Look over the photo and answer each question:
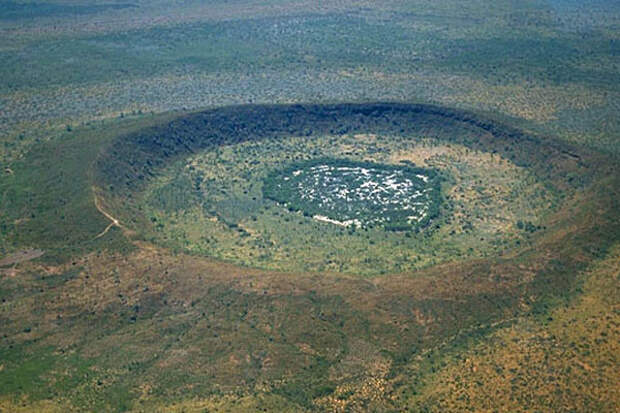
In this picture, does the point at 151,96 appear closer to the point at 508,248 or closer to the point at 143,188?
the point at 143,188

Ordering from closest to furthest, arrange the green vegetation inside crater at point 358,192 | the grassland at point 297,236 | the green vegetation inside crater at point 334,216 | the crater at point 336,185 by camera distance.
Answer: the grassland at point 297,236, the green vegetation inside crater at point 334,216, the crater at point 336,185, the green vegetation inside crater at point 358,192

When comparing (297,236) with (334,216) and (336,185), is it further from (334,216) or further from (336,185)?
(336,185)

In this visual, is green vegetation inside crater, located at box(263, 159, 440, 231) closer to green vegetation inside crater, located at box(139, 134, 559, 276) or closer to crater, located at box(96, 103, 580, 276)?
crater, located at box(96, 103, 580, 276)

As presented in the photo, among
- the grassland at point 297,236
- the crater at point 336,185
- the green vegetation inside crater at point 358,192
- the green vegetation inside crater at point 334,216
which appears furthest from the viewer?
the green vegetation inside crater at point 358,192

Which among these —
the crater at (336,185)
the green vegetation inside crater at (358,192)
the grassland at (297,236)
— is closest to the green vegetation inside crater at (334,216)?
the crater at (336,185)

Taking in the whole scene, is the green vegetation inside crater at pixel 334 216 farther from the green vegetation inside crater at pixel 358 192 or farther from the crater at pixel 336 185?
the green vegetation inside crater at pixel 358 192

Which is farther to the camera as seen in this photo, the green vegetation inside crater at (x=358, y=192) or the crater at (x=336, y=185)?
the green vegetation inside crater at (x=358, y=192)

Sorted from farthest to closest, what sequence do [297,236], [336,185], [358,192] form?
1. [336,185]
2. [358,192]
3. [297,236]

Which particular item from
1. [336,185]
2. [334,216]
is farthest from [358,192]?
[334,216]

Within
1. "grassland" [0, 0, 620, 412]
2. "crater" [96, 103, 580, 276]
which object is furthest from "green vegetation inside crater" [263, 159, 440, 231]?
"grassland" [0, 0, 620, 412]
